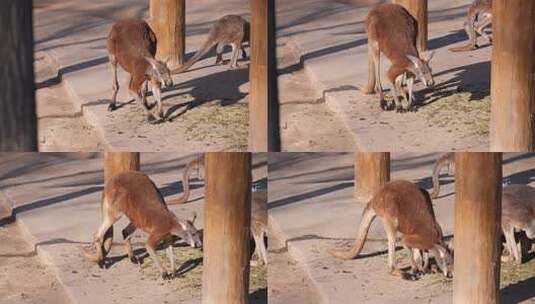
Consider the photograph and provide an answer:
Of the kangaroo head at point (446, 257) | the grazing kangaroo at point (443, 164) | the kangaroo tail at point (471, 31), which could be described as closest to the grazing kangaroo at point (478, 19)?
the kangaroo tail at point (471, 31)

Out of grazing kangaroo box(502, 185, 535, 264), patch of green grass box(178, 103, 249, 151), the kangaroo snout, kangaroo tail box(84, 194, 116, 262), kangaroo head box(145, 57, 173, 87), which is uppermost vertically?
kangaroo head box(145, 57, 173, 87)

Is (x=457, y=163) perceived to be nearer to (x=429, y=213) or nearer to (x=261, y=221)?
(x=429, y=213)

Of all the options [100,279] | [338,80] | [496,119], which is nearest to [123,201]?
[100,279]

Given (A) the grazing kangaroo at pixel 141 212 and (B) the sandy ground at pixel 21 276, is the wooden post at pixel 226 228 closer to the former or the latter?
(A) the grazing kangaroo at pixel 141 212

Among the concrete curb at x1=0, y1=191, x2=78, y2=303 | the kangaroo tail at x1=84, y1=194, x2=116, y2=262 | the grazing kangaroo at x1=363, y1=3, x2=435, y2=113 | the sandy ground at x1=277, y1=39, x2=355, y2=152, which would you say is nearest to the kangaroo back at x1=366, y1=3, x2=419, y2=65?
the grazing kangaroo at x1=363, y1=3, x2=435, y2=113

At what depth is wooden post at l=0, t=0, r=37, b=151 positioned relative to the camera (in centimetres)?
527

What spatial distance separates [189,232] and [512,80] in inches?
47.9

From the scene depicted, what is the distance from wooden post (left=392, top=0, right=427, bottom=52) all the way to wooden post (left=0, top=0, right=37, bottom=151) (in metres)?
1.22

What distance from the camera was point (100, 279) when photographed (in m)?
5.54

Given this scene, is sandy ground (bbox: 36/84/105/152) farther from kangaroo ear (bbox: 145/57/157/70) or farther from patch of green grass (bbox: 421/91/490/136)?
patch of green grass (bbox: 421/91/490/136)

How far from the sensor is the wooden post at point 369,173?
5.36 meters

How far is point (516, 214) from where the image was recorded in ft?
18.0

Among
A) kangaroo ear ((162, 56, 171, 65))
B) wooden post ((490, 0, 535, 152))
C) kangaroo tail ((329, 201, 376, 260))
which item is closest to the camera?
wooden post ((490, 0, 535, 152))

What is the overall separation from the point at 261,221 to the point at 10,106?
36.8 inches
